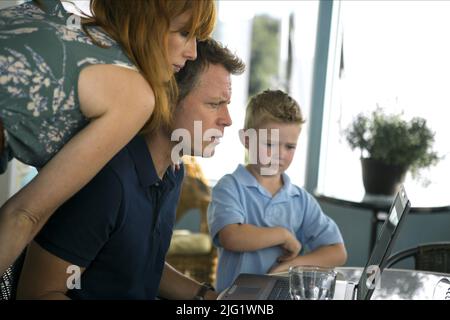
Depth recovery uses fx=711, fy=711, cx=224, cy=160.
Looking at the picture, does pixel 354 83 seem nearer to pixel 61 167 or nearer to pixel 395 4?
pixel 395 4

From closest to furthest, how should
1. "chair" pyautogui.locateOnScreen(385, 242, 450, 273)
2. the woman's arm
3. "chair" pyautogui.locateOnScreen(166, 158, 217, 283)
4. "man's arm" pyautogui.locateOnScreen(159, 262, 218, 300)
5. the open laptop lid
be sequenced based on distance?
the woman's arm, the open laptop lid, "man's arm" pyautogui.locateOnScreen(159, 262, 218, 300), "chair" pyautogui.locateOnScreen(385, 242, 450, 273), "chair" pyautogui.locateOnScreen(166, 158, 217, 283)

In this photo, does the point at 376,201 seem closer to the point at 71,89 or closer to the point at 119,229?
the point at 119,229

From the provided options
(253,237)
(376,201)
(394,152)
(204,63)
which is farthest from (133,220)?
(394,152)

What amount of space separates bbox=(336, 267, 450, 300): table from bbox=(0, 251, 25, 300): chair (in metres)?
0.79

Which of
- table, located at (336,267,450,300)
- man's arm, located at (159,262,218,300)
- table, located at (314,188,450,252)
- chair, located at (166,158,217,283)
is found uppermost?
table, located at (336,267,450,300)

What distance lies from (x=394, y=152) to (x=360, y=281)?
1.89 meters

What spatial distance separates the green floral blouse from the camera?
1271 millimetres

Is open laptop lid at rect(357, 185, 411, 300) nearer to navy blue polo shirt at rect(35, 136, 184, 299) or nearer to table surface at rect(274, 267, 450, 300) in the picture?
table surface at rect(274, 267, 450, 300)

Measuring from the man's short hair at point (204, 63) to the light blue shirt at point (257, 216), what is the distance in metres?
0.49

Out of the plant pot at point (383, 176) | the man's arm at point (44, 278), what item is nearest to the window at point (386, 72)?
the plant pot at point (383, 176)

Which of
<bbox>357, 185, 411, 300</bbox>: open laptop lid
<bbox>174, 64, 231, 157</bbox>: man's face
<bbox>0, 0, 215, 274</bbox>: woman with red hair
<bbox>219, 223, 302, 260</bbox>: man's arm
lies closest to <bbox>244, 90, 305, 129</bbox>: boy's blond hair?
<bbox>219, 223, 302, 260</bbox>: man's arm

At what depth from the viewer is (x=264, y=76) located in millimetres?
10148

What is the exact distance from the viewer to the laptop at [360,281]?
1.34 metres

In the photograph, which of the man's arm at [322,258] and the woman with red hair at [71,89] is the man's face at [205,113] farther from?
the man's arm at [322,258]
